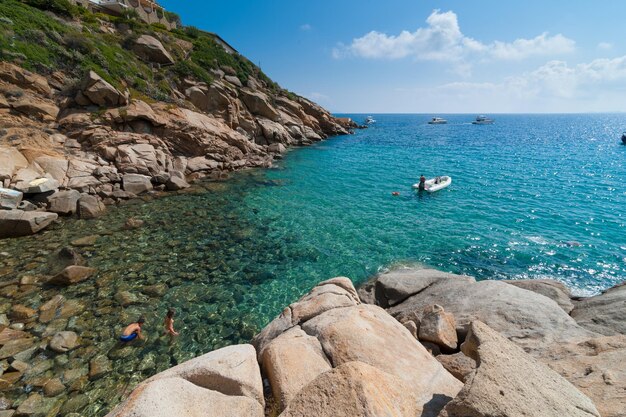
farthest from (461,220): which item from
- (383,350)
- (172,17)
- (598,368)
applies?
(172,17)

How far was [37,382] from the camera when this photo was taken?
8.54 meters

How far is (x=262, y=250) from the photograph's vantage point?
1753 centimetres

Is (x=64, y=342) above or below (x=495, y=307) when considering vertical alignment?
below

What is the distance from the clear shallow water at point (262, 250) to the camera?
10539 millimetres

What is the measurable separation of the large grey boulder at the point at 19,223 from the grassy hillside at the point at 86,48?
20256 mm

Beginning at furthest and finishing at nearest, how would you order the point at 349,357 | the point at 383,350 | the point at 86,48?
the point at 86,48, the point at 383,350, the point at 349,357

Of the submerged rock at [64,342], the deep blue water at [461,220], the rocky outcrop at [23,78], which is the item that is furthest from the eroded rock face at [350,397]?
the rocky outcrop at [23,78]

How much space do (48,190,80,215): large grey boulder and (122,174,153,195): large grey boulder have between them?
4.40 m

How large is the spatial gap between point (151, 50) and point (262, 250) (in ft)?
145

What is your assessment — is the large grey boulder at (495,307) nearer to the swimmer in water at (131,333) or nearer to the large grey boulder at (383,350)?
the large grey boulder at (383,350)

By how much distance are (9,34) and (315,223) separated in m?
36.1

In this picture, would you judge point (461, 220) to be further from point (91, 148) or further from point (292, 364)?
point (91, 148)

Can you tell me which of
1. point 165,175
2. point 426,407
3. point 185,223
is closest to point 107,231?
point 185,223

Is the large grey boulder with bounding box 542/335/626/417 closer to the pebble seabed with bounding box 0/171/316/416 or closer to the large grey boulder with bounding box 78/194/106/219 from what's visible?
the pebble seabed with bounding box 0/171/316/416
